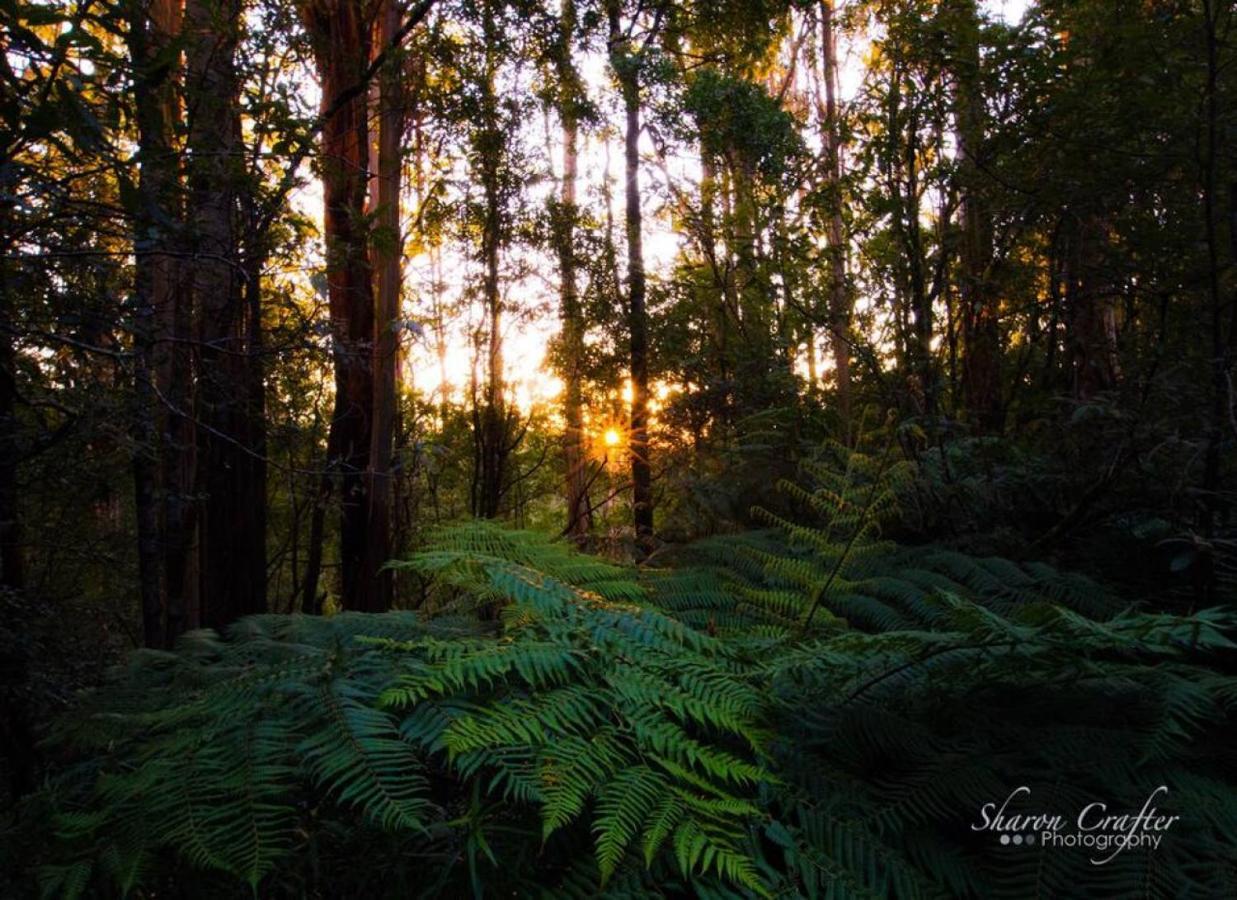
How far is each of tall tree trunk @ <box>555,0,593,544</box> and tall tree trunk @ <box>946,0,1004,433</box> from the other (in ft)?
11.9

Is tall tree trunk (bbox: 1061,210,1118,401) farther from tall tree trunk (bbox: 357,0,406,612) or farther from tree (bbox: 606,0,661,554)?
tall tree trunk (bbox: 357,0,406,612)

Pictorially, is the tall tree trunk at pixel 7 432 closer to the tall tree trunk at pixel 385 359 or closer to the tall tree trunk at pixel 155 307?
the tall tree trunk at pixel 155 307

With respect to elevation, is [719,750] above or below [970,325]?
below

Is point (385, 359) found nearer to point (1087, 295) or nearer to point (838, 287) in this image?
point (838, 287)

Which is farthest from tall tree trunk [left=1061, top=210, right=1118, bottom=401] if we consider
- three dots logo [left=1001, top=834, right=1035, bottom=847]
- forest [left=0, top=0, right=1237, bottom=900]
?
three dots logo [left=1001, top=834, right=1035, bottom=847]

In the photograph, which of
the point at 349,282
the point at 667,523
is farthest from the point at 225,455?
the point at 667,523

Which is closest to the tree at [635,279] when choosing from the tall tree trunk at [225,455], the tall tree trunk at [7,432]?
the tall tree trunk at [225,455]

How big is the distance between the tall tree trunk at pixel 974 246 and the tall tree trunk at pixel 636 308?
10.7 ft

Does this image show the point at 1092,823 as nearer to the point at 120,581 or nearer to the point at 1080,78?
the point at 1080,78

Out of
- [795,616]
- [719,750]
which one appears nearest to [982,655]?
[719,750]

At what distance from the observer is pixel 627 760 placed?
1.00m

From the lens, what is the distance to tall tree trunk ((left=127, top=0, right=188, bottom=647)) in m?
1.93

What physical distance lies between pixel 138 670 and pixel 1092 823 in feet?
5.94

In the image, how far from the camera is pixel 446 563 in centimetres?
128
